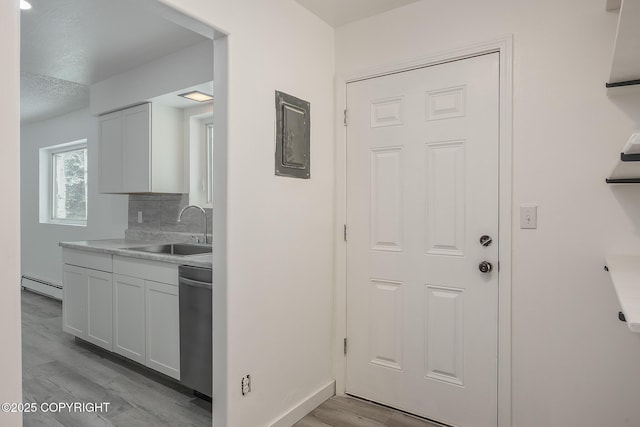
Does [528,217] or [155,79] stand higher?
[155,79]

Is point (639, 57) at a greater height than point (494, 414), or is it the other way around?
point (639, 57)

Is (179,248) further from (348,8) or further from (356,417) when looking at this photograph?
(348,8)

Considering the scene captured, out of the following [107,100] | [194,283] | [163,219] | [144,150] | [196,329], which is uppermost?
[107,100]

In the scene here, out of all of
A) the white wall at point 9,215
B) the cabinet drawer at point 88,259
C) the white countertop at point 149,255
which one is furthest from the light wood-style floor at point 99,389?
the white wall at point 9,215

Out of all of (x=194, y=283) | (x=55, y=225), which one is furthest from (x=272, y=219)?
(x=55, y=225)

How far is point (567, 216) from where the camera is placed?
1866mm

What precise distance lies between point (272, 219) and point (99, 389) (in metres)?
1.76

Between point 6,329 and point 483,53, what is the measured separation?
2351 millimetres

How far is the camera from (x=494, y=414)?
6.73ft

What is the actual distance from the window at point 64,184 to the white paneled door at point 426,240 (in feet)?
13.7

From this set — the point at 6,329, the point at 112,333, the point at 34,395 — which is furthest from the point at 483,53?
the point at 34,395

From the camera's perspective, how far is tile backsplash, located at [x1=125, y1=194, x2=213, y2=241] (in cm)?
353

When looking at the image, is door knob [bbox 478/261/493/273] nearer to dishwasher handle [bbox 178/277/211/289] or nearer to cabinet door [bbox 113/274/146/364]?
dishwasher handle [bbox 178/277/211/289]

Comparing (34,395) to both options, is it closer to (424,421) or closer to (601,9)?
(424,421)
